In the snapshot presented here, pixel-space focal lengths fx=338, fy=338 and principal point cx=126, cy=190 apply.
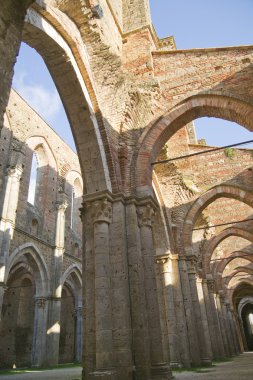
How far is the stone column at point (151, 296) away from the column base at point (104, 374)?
969 mm

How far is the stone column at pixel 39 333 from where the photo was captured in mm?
14700

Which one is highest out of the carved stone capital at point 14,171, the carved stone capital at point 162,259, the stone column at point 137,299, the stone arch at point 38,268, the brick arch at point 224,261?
the carved stone capital at point 14,171

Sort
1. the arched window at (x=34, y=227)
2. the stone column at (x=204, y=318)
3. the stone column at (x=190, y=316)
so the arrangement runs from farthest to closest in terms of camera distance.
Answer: the arched window at (x=34, y=227)
the stone column at (x=204, y=318)
the stone column at (x=190, y=316)

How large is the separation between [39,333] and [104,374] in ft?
36.4

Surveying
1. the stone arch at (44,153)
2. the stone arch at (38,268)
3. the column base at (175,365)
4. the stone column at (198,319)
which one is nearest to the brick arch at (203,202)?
the stone column at (198,319)

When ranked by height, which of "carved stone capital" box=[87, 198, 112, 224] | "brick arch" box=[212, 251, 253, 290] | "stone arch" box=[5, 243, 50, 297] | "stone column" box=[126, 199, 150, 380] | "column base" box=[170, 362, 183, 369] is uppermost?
"brick arch" box=[212, 251, 253, 290]

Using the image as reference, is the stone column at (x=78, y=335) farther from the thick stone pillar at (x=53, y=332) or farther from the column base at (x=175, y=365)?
the column base at (x=175, y=365)

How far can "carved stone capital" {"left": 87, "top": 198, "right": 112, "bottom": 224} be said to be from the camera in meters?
6.57

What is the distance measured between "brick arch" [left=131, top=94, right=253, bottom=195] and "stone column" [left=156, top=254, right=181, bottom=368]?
14.9 ft

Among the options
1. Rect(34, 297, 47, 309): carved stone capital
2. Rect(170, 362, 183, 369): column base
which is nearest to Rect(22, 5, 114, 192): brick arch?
Rect(170, 362, 183, 369): column base

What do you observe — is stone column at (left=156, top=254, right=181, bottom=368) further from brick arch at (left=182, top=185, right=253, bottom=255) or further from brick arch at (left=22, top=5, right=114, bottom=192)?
brick arch at (left=22, top=5, right=114, bottom=192)

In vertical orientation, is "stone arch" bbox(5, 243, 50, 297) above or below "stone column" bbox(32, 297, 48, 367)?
above

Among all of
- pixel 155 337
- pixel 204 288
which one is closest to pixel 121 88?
pixel 155 337

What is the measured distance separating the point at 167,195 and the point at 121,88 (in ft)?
18.5
